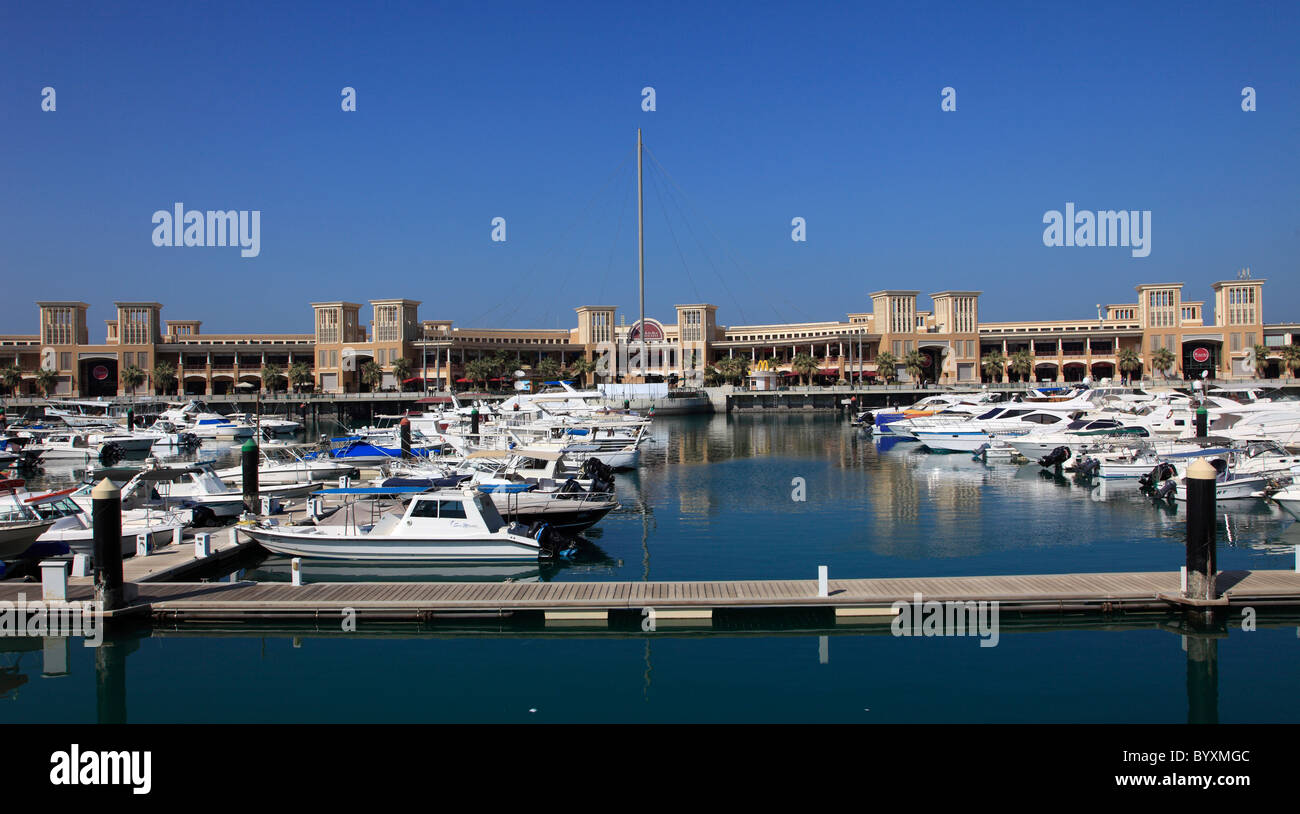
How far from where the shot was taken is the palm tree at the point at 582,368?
132375mm

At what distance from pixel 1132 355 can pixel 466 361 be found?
288 feet

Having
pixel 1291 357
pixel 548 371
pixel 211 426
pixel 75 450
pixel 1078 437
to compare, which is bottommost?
pixel 75 450

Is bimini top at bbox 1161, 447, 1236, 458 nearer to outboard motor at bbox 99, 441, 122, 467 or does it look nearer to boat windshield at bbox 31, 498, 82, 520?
boat windshield at bbox 31, 498, 82, 520

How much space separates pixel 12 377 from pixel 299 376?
33.7m

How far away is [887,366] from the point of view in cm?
12106

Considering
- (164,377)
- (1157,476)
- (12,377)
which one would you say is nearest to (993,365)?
(1157,476)

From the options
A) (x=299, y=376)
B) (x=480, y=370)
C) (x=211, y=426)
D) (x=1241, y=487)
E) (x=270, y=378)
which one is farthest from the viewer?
(x=270, y=378)

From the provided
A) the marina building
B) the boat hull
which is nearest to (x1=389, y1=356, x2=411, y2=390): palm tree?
the marina building

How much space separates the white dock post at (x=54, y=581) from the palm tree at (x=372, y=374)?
10848cm

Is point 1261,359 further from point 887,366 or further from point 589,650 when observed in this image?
point 589,650

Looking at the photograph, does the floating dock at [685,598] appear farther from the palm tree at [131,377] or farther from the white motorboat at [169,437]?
the palm tree at [131,377]

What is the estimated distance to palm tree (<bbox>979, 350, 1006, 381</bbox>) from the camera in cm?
12412

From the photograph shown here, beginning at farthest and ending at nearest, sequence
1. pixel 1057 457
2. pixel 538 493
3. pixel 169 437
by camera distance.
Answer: pixel 169 437 < pixel 1057 457 < pixel 538 493

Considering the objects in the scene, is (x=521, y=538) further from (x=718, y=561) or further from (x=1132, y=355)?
(x=1132, y=355)
